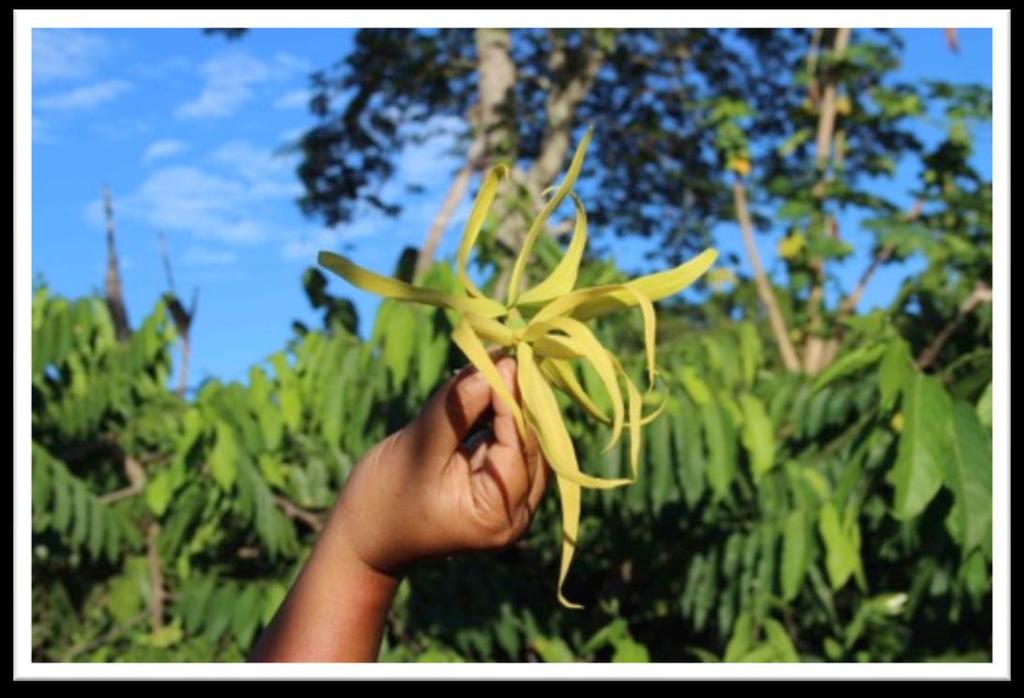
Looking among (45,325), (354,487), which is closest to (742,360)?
(45,325)

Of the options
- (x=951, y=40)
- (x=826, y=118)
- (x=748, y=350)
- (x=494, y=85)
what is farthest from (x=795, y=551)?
(x=494, y=85)

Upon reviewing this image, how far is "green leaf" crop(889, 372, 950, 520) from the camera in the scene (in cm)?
142

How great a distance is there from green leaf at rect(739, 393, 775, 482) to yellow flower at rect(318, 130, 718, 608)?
1.65 meters

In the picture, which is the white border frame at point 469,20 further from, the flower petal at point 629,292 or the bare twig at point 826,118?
the bare twig at point 826,118

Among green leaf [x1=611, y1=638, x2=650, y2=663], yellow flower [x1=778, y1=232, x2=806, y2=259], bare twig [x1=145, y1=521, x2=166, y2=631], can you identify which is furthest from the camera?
Result: yellow flower [x1=778, y1=232, x2=806, y2=259]

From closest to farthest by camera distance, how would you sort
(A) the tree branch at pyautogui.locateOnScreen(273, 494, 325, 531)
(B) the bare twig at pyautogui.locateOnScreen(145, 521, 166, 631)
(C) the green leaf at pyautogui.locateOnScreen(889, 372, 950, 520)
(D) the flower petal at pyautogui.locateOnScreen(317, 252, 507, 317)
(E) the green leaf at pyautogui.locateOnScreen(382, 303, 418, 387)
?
1. (D) the flower petal at pyautogui.locateOnScreen(317, 252, 507, 317)
2. (C) the green leaf at pyautogui.locateOnScreen(889, 372, 950, 520)
3. (E) the green leaf at pyautogui.locateOnScreen(382, 303, 418, 387)
4. (A) the tree branch at pyautogui.locateOnScreen(273, 494, 325, 531)
5. (B) the bare twig at pyautogui.locateOnScreen(145, 521, 166, 631)

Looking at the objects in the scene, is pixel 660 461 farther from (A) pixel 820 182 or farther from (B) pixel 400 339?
(A) pixel 820 182

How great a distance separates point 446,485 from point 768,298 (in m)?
3.04

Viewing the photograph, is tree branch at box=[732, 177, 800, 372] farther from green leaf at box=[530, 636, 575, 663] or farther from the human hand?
the human hand

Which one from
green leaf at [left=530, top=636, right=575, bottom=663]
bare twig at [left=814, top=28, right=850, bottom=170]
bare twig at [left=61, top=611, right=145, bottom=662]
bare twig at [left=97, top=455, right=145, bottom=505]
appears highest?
bare twig at [left=814, top=28, right=850, bottom=170]

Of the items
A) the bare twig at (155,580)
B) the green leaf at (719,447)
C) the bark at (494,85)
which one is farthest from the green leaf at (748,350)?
the bark at (494,85)

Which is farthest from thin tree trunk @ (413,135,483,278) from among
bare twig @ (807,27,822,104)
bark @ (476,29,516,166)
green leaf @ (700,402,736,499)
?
green leaf @ (700,402,736,499)

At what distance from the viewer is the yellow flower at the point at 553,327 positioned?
1.96ft

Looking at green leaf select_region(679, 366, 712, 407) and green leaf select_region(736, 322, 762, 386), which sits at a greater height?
green leaf select_region(736, 322, 762, 386)
